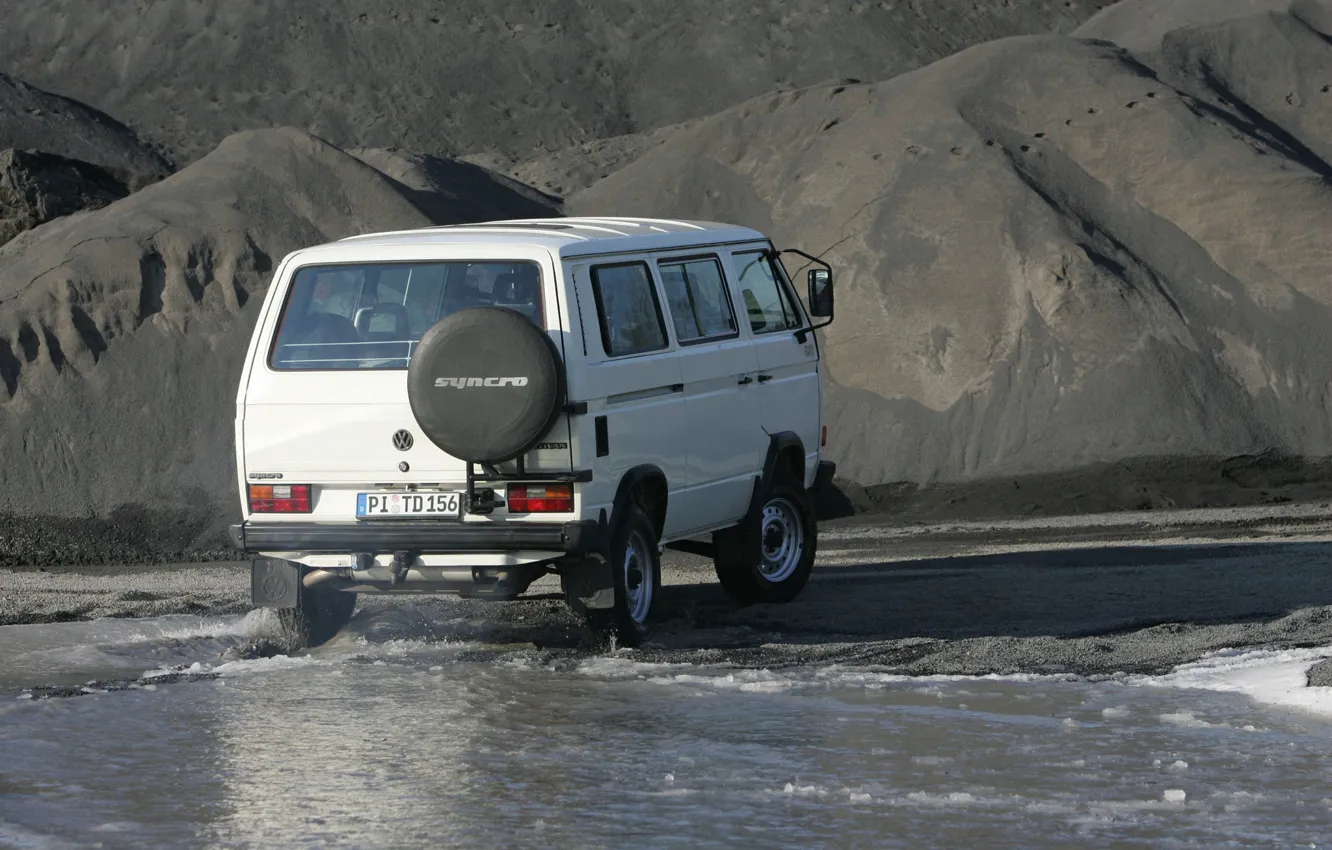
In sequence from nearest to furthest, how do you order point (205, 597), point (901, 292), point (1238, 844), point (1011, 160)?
point (1238, 844) → point (205, 597) → point (901, 292) → point (1011, 160)

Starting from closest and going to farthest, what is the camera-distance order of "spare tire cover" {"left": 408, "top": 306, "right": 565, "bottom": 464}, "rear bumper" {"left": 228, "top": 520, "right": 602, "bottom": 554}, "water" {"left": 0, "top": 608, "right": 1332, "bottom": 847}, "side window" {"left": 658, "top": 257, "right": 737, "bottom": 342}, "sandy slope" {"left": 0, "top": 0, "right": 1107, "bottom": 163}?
"water" {"left": 0, "top": 608, "right": 1332, "bottom": 847} → "spare tire cover" {"left": 408, "top": 306, "right": 565, "bottom": 464} → "rear bumper" {"left": 228, "top": 520, "right": 602, "bottom": 554} → "side window" {"left": 658, "top": 257, "right": 737, "bottom": 342} → "sandy slope" {"left": 0, "top": 0, "right": 1107, "bottom": 163}

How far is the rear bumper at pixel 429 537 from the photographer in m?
9.00

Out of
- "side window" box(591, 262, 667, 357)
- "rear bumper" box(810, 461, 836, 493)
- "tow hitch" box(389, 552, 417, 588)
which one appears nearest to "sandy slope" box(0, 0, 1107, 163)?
"rear bumper" box(810, 461, 836, 493)

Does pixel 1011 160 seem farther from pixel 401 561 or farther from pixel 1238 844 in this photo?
pixel 1238 844

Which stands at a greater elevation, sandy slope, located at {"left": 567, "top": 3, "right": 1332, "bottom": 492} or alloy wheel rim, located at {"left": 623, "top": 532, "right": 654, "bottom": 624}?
sandy slope, located at {"left": 567, "top": 3, "right": 1332, "bottom": 492}

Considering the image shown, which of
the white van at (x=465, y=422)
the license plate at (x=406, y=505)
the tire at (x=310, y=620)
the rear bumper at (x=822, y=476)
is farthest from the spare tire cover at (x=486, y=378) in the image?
the rear bumper at (x=822, y=476)

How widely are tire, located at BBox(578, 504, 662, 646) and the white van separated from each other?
1 centimetres

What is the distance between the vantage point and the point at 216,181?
21812mm

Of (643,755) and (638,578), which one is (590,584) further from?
(643,755)

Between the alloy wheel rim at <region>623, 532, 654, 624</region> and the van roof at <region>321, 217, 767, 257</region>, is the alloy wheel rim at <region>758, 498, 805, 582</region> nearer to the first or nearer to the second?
the alloy wheel rim at <region>623, 532, 654, 624</region>

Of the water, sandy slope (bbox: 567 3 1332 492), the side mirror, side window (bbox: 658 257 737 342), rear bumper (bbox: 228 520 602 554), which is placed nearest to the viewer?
the water

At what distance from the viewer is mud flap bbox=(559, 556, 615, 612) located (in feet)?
30.3

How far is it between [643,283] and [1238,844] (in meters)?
5.01

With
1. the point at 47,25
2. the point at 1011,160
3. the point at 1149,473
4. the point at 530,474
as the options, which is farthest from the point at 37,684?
the point at 47,25
